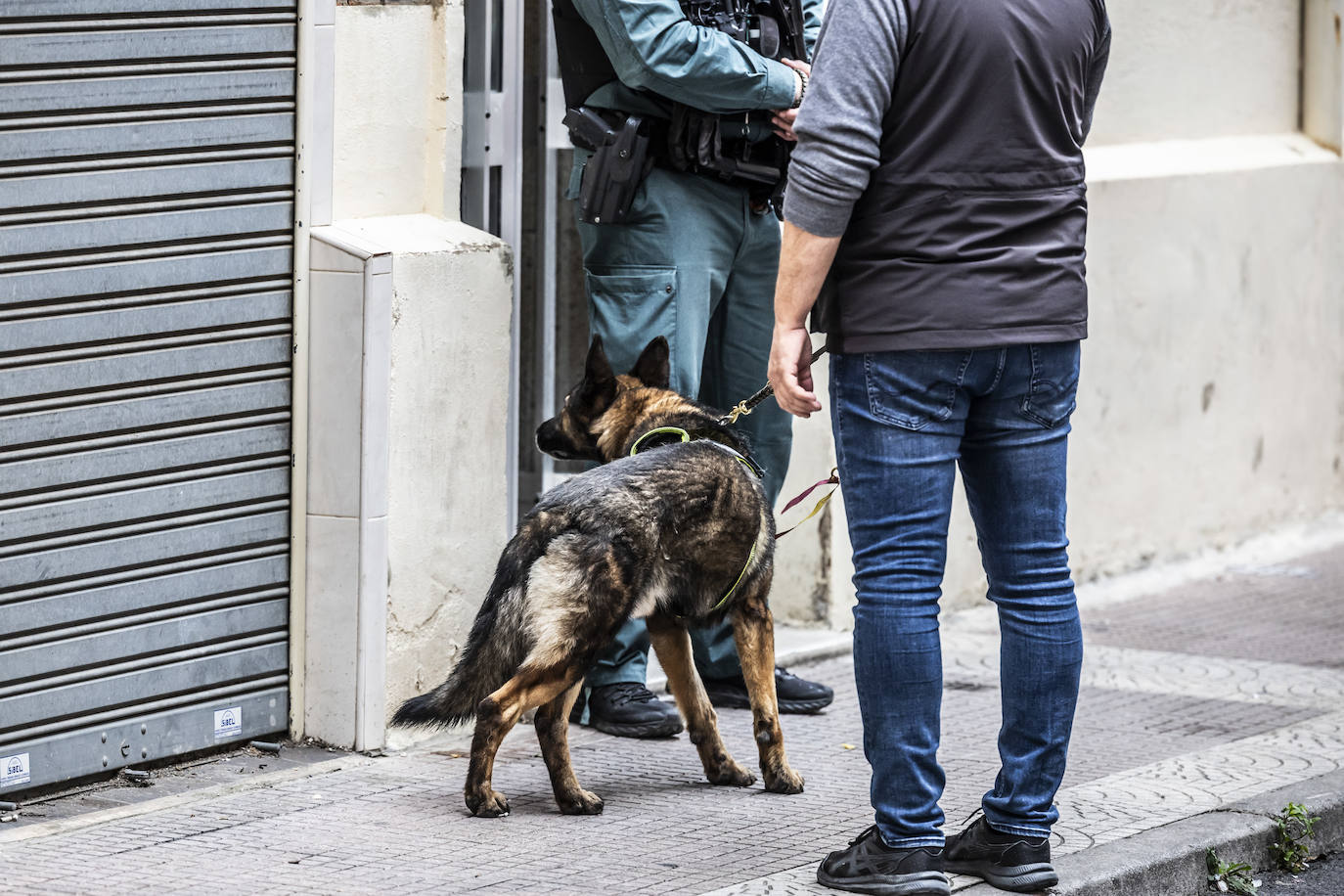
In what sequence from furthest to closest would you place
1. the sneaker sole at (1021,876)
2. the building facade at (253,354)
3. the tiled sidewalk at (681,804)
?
the building facade at (253,354) < the tiled sidewalk at (681,804) < the sneaker sole at (1021,876)

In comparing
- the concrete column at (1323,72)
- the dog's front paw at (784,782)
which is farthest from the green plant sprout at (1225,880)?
the concrete column at (1323,72)

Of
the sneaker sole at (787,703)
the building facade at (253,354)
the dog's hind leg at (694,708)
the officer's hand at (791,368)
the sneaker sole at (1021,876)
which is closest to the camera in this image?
the officer's hand at (791,368)

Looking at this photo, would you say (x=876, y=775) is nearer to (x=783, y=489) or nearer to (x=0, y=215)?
(x=0, y=215)

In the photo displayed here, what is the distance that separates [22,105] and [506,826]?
6.70 ft

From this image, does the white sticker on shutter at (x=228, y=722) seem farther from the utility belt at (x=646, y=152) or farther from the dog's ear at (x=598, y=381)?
the utility belt at (x=646, y=152)

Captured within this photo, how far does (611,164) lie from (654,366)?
579 mm

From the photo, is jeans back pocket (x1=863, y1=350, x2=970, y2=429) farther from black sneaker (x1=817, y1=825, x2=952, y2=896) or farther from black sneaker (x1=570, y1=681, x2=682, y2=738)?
black sneaker (x1=570, y1=681, x2=682, y2=738)

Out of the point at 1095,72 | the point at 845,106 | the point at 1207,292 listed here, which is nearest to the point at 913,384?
the point at 845,106

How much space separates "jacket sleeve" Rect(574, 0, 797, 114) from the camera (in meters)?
5.09

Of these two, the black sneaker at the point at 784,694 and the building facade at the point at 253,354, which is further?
the black sneaker at the point at 784,694

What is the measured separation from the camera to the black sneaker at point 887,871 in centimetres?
398

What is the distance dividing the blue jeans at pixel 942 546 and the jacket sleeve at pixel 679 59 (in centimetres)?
137

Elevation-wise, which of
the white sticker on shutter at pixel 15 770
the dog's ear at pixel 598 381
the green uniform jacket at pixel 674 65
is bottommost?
the white sticker on shutter at pixel 15 770

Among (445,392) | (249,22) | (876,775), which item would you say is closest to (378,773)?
(445,392)
